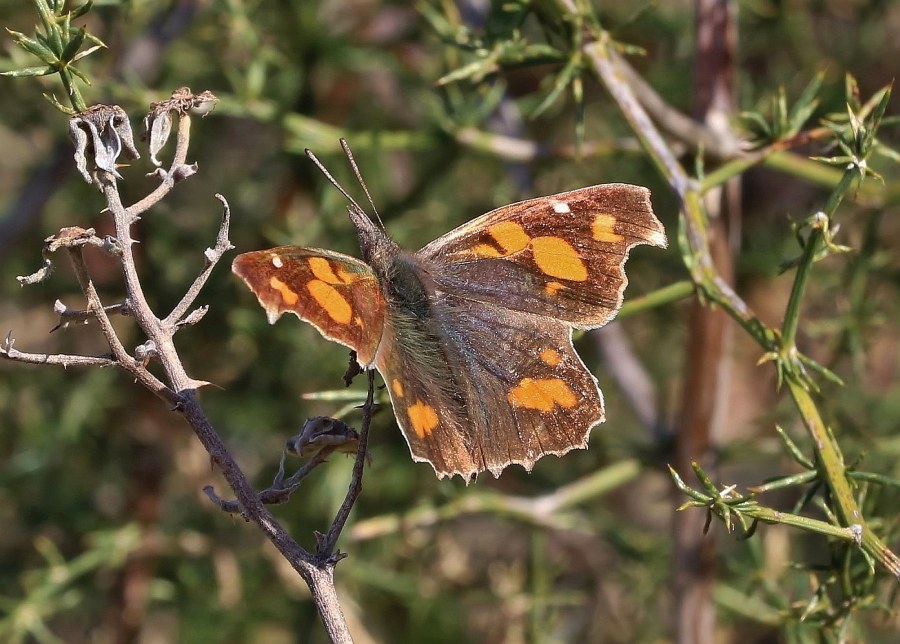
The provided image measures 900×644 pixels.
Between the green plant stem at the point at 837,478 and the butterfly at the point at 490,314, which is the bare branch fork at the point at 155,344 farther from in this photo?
the green plant stem at the point at 837,478

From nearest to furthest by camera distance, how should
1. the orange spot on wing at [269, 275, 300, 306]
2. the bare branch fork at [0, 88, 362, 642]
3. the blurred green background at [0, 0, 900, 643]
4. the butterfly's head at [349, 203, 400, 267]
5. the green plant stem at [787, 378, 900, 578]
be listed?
the bare branch fork at [0, 88, 362, 642], the green plant stem at [787, 378, 900, 578], the orange spot on wing at [269, 275, 300, 306], the butterfly's head at [349, 203, 400, 267], the blurred green background at [0, 0, 900, 643]

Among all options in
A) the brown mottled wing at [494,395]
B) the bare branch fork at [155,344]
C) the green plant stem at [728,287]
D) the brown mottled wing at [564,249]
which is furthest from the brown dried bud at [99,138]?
the green plant stem at [728,287]

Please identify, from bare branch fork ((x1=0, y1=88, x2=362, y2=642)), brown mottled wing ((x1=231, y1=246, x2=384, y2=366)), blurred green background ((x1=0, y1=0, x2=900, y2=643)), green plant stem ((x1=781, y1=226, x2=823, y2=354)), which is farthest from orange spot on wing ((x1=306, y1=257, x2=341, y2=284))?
blurred green background ((x1=0, y1=0, x2=900, y2=643))

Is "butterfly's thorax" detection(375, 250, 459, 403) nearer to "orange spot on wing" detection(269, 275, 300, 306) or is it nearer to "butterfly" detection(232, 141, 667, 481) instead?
"butterfly" detection(232, 141, 667, 481)

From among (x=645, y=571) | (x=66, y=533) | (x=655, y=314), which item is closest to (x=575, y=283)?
(x=645, y=571)

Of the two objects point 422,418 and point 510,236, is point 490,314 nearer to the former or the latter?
point 510,236

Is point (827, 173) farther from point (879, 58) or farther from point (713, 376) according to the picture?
point (879, 58)
